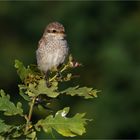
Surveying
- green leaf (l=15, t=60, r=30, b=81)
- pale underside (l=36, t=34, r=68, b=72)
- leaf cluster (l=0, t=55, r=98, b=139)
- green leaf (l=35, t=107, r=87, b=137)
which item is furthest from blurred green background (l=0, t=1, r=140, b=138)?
green leaf (l=35, t=107, r=87, b=137)

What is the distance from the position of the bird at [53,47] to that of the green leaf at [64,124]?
217 cm

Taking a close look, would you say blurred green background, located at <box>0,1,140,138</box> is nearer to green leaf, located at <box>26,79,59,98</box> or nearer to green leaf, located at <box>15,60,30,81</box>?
green leaf, located at <box>15,60,30,81</box>

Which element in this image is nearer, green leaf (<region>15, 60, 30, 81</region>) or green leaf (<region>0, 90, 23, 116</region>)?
green leaf (<region>0, 90, 23, 116</region>)

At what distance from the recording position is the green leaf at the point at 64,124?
298 cm

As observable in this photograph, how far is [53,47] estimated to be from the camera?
563 cm

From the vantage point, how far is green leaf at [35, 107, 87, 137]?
298cm

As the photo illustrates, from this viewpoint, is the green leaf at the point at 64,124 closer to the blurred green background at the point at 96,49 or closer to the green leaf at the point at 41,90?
the green leaf at the point at 41,90

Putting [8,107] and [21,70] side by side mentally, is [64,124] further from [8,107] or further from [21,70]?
[21,70]

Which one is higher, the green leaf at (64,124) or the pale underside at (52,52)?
the pale underside at (52,52)

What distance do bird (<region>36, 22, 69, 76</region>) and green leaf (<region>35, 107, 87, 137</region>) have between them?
2173mm

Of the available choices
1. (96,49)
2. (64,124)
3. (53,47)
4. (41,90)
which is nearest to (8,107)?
(41,90)

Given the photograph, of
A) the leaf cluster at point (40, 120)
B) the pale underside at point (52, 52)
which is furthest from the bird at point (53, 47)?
the leaf cluster at point (40, 120)

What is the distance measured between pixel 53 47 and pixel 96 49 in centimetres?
1016

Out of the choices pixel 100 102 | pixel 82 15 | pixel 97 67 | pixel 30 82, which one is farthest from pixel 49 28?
pixel 82 15
